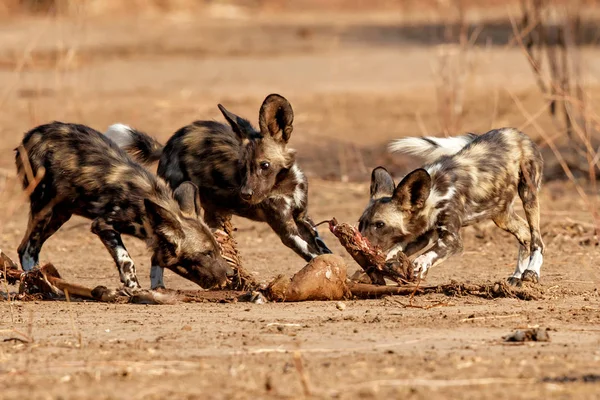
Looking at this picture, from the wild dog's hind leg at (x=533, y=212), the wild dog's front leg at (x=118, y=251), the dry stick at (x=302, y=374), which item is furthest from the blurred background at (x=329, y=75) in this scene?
the dry stick at (x=302, y=374)

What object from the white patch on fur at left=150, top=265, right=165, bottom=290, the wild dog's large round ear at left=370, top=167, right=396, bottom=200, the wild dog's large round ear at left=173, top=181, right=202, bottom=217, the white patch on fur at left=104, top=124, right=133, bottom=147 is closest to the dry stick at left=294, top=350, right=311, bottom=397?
the wild dog's large round ear at left=173, top=181, right=202, bottom=217

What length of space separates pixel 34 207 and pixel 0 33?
47.8 ft

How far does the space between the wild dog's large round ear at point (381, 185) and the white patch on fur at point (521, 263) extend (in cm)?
90

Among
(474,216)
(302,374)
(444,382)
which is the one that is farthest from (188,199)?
(444,382)

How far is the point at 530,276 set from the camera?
695 centimetres

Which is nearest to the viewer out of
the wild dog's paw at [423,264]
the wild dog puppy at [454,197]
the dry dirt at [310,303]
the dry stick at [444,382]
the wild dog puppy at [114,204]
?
the dry stick at [444,382]

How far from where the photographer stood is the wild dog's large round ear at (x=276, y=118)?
7289mm

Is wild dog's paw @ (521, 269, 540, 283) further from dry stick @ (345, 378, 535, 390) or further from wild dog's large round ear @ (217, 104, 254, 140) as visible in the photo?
dry stick @ (345, 378, 535, 390)

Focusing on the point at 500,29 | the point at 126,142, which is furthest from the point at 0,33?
the point at 126,142

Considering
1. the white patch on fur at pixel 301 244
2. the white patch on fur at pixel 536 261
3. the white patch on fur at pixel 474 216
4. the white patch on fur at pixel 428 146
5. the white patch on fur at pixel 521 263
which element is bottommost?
the white patch on fur at pixel 521 263

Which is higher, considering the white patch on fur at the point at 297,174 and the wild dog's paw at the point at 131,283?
the white patch on fur at the point at 297,174

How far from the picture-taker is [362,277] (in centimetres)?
670

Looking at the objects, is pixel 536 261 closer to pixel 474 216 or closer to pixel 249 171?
pixel 474 216

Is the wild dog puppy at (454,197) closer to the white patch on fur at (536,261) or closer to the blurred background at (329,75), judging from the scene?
the white patch on fur at (536,261)
